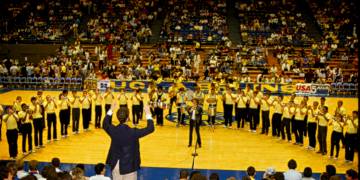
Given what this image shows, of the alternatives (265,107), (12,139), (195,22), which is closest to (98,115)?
(12,139)

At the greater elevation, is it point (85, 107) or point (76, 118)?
point (85, 107)

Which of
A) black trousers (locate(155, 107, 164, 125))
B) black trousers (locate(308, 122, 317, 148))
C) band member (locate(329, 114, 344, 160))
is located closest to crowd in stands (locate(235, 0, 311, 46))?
black trousers (locate(155, 107, 164, 125))

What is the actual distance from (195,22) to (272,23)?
6017mm

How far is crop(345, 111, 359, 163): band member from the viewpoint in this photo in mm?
12594

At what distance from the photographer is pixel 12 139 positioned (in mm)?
12781

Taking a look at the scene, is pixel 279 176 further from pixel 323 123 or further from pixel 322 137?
pixel 322 137

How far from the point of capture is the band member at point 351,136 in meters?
12.6

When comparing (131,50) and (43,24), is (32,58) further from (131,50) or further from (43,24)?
(131,50)

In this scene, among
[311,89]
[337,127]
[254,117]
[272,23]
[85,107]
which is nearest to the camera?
[337,127]

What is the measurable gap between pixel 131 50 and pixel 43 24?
875 cm

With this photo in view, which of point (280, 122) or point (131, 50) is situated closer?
point (280, 122)

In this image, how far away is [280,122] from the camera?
1550cm

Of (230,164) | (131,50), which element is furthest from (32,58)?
(230,164)

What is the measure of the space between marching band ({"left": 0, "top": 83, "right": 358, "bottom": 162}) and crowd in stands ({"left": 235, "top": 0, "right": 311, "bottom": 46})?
51.9 ft
